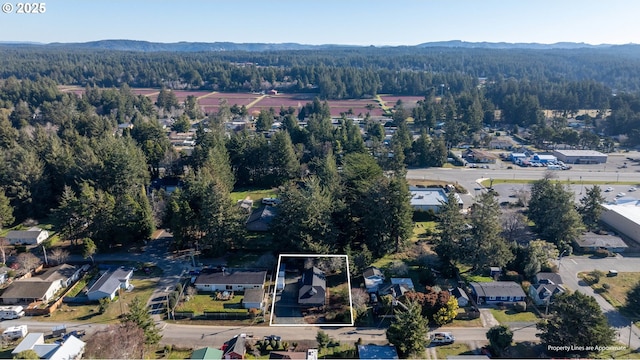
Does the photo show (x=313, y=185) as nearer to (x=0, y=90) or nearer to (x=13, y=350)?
(x=13, y=350)

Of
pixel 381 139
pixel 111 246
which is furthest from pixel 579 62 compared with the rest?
pixel 111 246

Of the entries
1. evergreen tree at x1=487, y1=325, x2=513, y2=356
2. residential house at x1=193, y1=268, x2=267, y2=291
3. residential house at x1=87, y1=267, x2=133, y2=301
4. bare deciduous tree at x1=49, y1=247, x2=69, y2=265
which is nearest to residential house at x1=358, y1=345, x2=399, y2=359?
evergreen tree at x1=487, y1=325, x2=513, y2=356

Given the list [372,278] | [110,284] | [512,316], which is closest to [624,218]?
[512,316]

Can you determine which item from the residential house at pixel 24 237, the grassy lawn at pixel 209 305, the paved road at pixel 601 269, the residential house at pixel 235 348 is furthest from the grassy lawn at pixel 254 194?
the paved road at pixel 601 269

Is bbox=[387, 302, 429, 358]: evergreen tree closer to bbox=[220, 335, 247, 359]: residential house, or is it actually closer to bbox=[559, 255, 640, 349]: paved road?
bbox=[220, 335, 247, 359]: residential house

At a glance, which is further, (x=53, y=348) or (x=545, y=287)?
(x=545, y=287)

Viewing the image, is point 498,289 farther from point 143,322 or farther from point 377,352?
point 143,322
